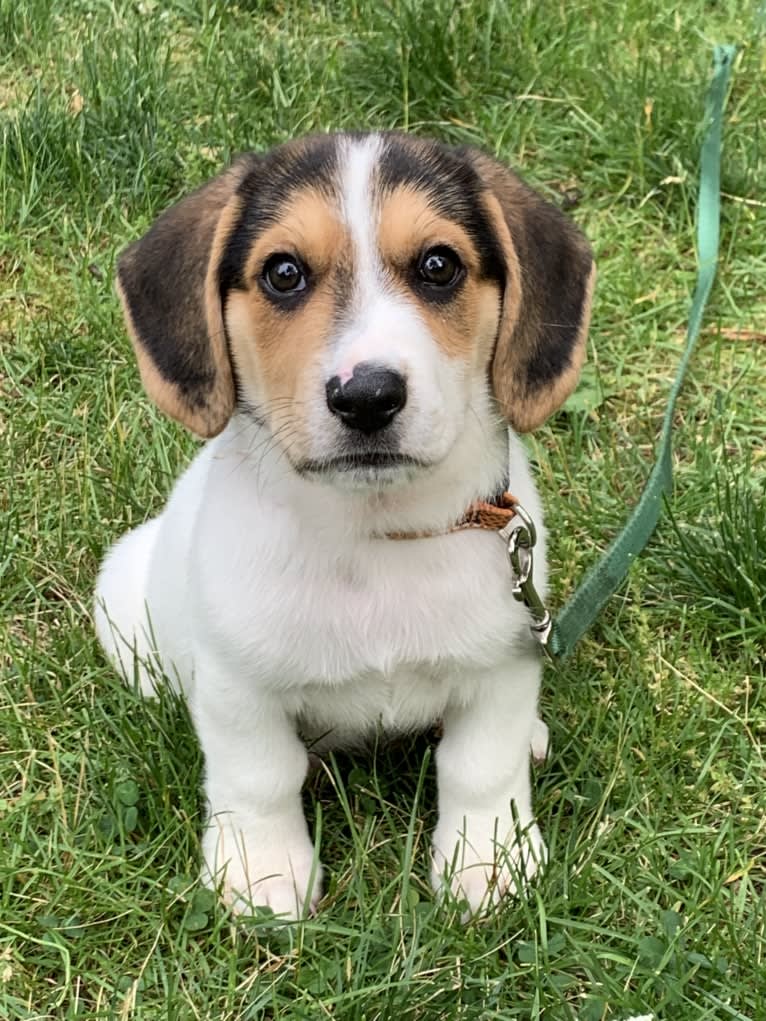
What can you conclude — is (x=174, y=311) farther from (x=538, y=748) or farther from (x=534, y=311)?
(x=538, y=748)

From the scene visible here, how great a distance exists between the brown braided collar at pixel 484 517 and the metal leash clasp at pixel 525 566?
2 centimetres

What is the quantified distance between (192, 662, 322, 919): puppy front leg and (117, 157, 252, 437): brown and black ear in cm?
74

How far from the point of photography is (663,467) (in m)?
4.67

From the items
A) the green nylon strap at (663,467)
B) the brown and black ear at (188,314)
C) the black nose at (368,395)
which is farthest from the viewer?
the green nylon strap at (663,467)

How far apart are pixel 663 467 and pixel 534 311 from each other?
1.52 metres

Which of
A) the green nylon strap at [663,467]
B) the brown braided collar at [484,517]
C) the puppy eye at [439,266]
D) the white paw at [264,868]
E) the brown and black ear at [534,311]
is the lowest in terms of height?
the white paw at [264,868]

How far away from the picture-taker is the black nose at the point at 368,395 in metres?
2.80

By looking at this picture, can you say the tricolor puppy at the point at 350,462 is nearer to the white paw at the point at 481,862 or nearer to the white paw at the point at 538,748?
the white paw at the point at 481,862

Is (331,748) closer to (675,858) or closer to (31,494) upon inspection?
(675,858)

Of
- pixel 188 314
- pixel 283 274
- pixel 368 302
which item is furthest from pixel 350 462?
pixel 188 314

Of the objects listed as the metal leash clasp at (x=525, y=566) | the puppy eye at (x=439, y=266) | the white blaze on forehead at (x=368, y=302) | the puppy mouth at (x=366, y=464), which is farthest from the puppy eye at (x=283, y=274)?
the metal leash clasp at (x=525, y=566)

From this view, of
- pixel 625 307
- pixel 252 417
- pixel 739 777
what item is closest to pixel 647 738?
pixel 739 777

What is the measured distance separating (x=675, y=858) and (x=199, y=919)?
4.65 ft

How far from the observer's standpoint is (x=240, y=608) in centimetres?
330
